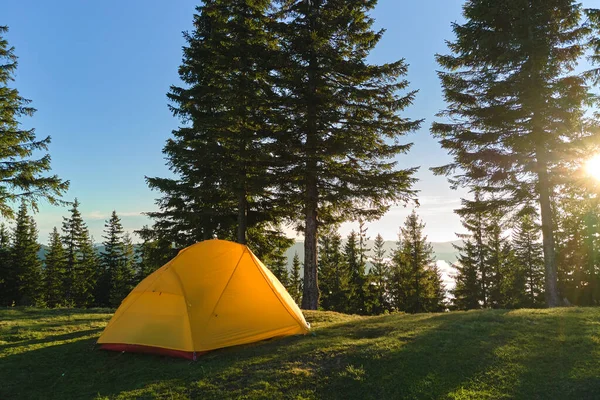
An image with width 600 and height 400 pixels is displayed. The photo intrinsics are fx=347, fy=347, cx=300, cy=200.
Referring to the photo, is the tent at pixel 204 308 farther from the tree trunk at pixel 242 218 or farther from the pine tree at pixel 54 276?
the pine tree at pixel 54 276

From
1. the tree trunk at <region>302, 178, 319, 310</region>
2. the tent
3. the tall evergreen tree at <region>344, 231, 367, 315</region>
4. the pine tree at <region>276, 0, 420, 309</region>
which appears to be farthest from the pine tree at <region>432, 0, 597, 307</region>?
the tall evergreen tree at <region>344, 231, 367, 315</region>

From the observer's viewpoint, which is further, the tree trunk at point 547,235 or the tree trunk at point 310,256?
the tree trunk at point 310,256

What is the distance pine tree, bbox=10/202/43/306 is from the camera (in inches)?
1494

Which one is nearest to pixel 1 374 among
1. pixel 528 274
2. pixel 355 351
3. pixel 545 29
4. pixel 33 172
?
pixel 355 351

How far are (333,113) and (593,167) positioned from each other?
10304 mm

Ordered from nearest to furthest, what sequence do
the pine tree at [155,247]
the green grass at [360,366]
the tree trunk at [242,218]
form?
the green grass at [360,366]
the tree trunk at [242,218]
the pine tree at [155,247]

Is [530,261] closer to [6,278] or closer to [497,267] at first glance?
[497,267]

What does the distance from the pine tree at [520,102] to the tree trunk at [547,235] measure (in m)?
0.03

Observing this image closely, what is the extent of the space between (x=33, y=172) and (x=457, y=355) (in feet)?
60.7

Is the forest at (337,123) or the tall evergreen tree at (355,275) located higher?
the forest at (337,123)

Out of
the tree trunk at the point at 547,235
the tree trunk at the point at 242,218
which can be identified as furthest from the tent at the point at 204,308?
the tree trunk at the point at 547,235

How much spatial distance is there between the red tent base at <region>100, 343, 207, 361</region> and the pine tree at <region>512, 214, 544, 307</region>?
125 feet

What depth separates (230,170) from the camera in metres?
14.5

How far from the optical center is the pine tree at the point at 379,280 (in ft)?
134
